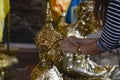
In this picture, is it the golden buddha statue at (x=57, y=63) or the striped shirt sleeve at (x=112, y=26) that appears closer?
the striped shirt sleeve at (x=112, y=26)

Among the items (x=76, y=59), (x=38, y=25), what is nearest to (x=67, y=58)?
(x=76, y=59)

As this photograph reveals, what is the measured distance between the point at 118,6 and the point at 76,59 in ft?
1.87

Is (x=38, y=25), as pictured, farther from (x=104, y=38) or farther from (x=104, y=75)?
(x=104, y=38)

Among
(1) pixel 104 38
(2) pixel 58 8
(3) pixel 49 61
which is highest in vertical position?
(1) pixel 104 38

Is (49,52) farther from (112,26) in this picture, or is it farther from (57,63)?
(112,26)

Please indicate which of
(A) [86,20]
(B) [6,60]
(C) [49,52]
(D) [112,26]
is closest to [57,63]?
(C) [49,52]

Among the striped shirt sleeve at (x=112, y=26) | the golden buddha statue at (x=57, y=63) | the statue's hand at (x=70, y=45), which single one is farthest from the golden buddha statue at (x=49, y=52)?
the striped shirt sleeve at (x=112, y=26)

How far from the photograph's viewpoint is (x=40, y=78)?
1.33m

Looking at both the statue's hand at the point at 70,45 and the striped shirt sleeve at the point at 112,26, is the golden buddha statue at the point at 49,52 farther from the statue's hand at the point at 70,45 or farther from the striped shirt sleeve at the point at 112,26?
the striped shirt sleeve at the point at 112,26

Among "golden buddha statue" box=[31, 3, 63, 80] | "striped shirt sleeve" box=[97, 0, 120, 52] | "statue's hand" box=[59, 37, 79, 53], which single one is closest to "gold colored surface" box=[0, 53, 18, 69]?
"golden buddha statue" box=[31, 3, 63, 80]

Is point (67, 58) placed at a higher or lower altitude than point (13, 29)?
higher

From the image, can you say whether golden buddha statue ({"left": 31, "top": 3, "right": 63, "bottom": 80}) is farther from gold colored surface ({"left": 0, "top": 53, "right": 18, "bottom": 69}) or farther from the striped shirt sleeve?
gold colored surface ({"left": 0, "top": 53, "right": 18, "bottom": 69})

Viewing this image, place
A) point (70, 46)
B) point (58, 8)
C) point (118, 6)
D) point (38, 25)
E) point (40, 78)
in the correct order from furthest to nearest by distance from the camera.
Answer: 1. point (38, 25)
2. point (58, 8)
3. point (40, 78)
4. point (70, 46)
5. point (118, 6)

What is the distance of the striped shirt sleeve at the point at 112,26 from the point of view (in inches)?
32.4
